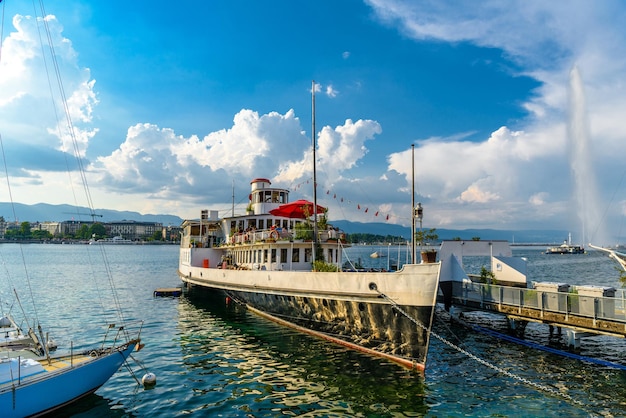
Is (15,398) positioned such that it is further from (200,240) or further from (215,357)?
(200,240)

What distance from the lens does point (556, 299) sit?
715 inches

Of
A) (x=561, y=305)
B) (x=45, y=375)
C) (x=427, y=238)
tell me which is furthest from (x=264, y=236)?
(x=561, y=305)

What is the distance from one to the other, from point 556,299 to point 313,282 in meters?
11.5

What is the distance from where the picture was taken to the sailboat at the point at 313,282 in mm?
16016

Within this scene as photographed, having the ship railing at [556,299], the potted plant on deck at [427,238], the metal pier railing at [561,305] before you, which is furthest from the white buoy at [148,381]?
the ship railing at [556,299]

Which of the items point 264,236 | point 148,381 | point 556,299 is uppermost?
point 264,236

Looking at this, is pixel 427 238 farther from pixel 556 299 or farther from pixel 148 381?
pixel 148 381

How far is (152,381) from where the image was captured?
13250mm

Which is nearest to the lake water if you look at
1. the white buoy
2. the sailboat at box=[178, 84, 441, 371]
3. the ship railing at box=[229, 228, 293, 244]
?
the white buoy

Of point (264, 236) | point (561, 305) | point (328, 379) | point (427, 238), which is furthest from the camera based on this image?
point (264, 236)

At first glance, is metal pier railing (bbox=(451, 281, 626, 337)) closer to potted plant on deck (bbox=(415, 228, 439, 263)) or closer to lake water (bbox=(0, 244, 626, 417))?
lake water (bbox=(0, 244, 626, 417))

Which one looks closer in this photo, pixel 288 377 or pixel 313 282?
pixel 288 377

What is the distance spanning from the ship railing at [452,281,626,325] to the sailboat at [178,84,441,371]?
707cm

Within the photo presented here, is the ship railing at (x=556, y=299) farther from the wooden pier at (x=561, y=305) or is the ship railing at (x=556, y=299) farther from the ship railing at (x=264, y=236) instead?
the ship railing at (x=264, y=236)
